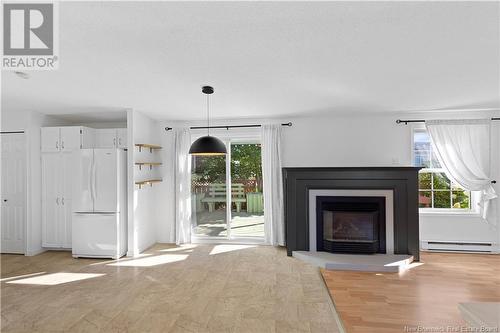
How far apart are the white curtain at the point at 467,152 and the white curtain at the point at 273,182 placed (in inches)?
109

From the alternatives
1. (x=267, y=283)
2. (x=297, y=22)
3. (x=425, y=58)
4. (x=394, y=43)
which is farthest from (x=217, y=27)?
(x=267, y=283)

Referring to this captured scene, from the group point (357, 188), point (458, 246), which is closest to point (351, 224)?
point (357, 188)

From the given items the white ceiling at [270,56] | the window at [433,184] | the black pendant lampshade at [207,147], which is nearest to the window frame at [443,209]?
the window at [433,184]

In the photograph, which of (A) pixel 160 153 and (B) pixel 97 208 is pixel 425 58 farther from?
(B) pixel 97 208

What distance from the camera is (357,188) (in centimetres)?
441

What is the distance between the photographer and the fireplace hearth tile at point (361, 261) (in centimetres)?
383

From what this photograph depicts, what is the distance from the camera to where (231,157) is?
544 cm

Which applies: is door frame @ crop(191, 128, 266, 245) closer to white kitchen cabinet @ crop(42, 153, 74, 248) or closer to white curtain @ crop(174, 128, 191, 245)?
white curtain @ crop(174, 128, 191, 245)

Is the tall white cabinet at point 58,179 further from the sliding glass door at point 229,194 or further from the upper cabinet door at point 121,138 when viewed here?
the sliding glass door at point 229,194

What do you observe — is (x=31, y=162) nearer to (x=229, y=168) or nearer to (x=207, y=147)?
(x=229, y=168)

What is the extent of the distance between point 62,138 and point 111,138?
78 centimetres

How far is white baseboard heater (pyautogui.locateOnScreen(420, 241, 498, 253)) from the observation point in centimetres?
459

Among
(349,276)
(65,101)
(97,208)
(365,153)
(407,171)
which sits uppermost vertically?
(65,101)

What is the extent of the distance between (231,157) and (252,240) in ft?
5.61
